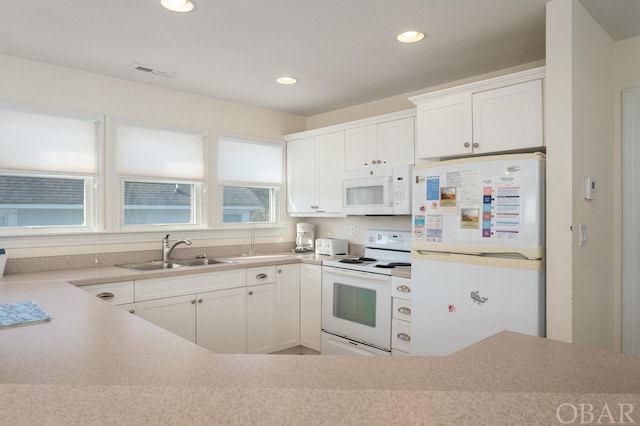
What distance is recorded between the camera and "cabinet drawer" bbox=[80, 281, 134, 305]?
2.77 m

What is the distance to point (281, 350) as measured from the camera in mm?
3783

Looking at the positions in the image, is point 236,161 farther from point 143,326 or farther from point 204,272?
point 143,326

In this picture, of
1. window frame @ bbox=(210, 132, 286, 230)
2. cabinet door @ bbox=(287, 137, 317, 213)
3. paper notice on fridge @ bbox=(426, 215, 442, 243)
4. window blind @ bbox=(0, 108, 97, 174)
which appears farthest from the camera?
cabinet door @ bbox=(287, 137, 317, 213)

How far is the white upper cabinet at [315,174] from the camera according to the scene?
4.02 meters

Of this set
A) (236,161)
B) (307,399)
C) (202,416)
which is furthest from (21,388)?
(236,161)

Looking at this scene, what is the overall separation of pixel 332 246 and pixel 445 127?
1669 millimetres

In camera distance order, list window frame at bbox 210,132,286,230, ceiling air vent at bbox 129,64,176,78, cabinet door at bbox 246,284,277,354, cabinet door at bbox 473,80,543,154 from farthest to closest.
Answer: window frame at bbox 210,132,286,230, cabinet door at bbox 246,284,277,354, ceiling air vent at bbox 129,64,176,78, cabinet door at bbox 473,80,543,154

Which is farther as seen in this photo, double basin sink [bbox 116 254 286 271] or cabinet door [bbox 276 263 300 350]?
cabinet door [bbox 276 263 300 350]

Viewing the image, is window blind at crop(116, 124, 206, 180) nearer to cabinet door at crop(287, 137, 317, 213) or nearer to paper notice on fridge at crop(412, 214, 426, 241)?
cabinet door at crop(287, 137, 317, 213)

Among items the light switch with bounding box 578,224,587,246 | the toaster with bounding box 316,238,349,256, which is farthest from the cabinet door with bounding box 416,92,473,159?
the toaster with bounding box 316,238,349,256

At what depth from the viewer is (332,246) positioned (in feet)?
13.5

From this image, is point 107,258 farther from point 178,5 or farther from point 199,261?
point 178,5

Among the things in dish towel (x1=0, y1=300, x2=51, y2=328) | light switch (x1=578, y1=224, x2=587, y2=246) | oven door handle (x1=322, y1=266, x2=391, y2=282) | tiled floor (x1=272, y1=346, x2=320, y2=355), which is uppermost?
light switch (x1=578, y1=224, x2=587, y2=246)

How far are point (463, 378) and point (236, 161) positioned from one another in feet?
11.6
